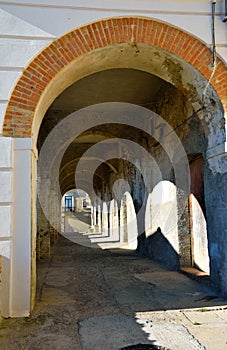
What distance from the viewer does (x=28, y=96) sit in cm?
457

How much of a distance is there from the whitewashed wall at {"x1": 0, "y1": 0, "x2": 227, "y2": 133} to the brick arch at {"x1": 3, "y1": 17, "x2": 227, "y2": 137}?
9 cm

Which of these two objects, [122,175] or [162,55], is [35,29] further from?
[122,175]

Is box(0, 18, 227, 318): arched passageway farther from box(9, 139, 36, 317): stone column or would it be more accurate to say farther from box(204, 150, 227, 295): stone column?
box(9, 139, 36, 317): stone column

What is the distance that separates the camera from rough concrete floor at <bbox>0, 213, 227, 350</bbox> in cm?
356

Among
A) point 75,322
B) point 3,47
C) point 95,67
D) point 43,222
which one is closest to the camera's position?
point 75,322

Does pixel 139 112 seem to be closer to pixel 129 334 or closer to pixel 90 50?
pixel 90 50

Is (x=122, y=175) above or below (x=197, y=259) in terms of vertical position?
above

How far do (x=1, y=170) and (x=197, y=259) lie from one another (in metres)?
4.73

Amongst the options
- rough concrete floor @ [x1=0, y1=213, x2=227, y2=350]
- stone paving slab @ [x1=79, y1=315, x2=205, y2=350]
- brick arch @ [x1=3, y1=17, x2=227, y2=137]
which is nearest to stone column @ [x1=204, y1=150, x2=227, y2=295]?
rough concrete floor @ [x1=0, y1=213, x2=227, y2=350]

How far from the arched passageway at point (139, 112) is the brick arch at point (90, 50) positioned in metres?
0.01

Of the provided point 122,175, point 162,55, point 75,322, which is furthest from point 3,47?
point 122,175

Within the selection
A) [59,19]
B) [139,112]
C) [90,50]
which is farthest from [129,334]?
[139,112]

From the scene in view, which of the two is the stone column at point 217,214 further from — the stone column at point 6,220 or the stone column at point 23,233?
the stone column at point 6,220

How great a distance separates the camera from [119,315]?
438 cm
